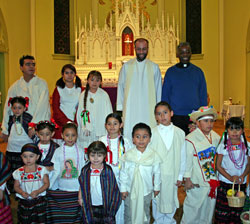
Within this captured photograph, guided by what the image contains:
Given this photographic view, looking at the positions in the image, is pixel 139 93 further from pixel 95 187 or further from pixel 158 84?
pixel 95 187

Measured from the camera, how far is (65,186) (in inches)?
130

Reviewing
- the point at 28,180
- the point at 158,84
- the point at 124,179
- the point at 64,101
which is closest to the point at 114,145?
the point at 124,179

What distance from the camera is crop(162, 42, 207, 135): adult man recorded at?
143 inches

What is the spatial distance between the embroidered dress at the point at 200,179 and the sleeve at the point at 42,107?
1.73m

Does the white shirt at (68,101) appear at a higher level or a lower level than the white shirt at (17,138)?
higher

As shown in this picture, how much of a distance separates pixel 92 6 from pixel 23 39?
10.0 ft

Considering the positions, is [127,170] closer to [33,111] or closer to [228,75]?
[33,111]

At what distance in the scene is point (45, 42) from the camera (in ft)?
35.5

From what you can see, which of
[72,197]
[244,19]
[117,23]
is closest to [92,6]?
[117,23]

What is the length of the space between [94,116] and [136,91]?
617mm

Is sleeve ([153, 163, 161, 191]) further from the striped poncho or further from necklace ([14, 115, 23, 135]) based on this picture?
necklace ([14, 115, 23, 135])

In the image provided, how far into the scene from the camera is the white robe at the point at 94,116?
12.5 feet

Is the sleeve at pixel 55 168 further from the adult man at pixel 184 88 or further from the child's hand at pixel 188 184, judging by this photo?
the adult man at pixel 184 88

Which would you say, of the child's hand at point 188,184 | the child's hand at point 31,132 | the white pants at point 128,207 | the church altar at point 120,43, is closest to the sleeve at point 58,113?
the child's hand at point 31,132
